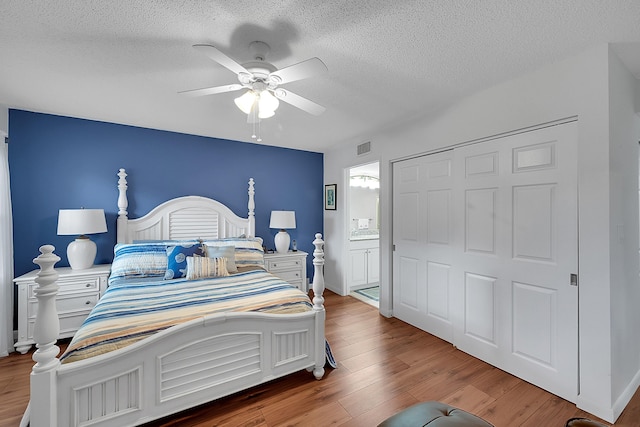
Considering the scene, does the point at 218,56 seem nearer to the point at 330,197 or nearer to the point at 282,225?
the point at 282,225

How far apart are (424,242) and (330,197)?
1.93m

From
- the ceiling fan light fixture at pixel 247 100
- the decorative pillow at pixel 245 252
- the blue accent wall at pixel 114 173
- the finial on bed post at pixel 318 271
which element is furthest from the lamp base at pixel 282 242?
the ceiling fan light fixture at pixel 247 100

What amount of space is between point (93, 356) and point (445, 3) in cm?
265

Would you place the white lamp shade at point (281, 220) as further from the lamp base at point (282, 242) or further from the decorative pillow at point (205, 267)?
the decorative pillow at point (205, 267)

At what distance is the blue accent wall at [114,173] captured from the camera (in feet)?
9.37

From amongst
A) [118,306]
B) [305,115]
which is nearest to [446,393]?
[118,306]

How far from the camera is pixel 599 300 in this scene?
1727 mm

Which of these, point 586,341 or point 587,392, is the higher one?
point 586,341

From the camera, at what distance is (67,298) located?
266 centimetres

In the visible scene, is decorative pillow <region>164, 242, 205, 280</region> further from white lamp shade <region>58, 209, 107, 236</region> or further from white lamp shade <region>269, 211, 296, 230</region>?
white lamp shade <region>269, 211, 296, 230</region>

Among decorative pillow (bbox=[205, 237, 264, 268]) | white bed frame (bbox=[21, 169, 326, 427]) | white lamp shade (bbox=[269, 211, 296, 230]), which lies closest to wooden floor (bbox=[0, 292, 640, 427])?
white bed frame (bbox=[21, 169, 326, 427])

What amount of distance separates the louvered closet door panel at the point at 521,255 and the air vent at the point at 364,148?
1.31 meters

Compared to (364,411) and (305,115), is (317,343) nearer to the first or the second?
(364,411)

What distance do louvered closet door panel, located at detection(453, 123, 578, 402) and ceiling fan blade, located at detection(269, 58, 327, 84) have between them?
175 centimetres
